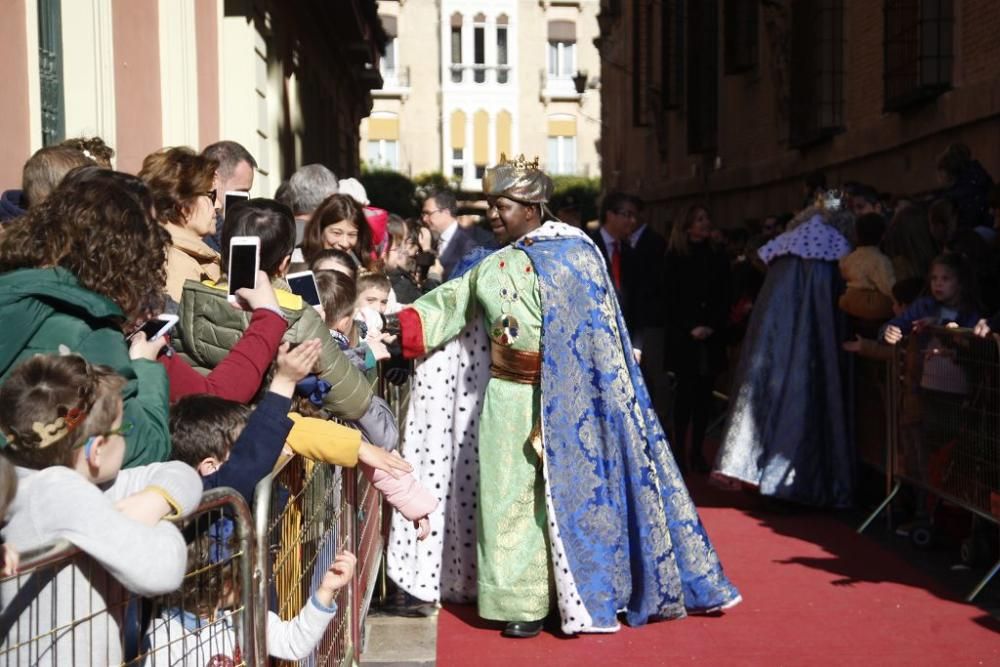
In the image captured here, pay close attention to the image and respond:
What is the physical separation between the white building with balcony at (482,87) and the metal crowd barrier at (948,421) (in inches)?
2077

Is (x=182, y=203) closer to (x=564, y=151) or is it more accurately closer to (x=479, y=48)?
(x=564, y=151)

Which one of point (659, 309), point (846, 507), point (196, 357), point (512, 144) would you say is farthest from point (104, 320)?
point (512, 144)

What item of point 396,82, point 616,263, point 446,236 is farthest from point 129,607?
point 396,82

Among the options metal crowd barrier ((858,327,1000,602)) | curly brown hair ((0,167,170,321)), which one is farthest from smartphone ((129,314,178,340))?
metal crowd barrier ((858,327,1000,602))

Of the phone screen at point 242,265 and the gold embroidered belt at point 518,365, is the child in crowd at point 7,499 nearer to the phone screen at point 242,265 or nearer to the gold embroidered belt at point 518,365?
the phone screen at point 242,265

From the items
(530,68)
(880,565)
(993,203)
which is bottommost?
(880,565)

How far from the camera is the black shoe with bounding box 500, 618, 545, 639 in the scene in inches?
271

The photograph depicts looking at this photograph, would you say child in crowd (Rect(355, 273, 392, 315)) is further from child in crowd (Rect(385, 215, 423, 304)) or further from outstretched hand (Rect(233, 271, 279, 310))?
outstretched hand (Rect(233, 271, 279, 310))

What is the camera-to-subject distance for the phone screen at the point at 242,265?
4.34 metres

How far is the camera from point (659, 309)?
12.0m

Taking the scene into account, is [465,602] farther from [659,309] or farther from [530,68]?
[530,68]

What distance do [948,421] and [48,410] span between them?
589 cm

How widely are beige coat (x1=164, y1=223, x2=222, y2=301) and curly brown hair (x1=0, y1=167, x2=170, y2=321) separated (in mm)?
1274

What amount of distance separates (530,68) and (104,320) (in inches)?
2330
